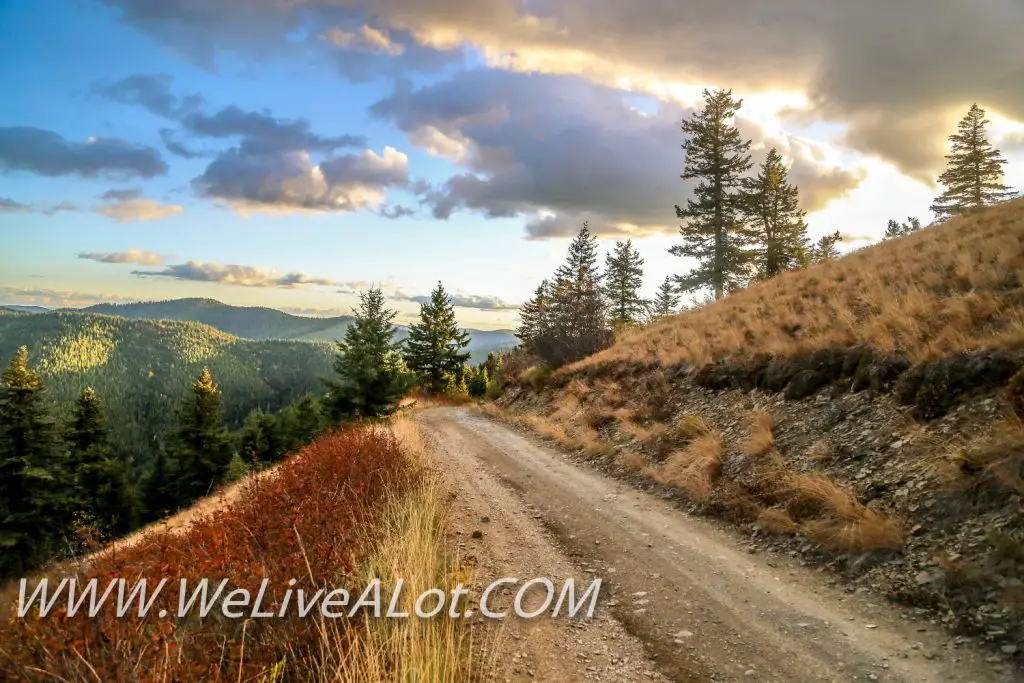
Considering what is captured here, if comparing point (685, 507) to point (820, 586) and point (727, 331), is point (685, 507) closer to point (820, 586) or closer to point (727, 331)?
point (820, 586)

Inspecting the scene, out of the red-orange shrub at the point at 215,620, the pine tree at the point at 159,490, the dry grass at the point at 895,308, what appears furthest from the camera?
the pine tree at the point at 159,490

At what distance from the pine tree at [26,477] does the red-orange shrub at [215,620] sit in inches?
1146

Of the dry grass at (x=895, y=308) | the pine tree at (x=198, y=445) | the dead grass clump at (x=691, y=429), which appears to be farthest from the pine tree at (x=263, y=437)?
the dead grass clump at (x=691, y=429)

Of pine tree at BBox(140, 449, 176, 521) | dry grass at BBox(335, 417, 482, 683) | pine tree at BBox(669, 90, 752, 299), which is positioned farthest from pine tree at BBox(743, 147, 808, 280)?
pine tree at BBox(140, 449, 176, 521)

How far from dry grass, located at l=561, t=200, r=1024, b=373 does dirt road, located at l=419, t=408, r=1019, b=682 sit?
15.5 feet

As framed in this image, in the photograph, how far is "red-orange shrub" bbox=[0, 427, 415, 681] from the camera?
3.08 meters

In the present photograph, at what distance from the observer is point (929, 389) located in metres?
6.97

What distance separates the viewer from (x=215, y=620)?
3826 mm

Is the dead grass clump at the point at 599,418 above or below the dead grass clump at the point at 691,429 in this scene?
below

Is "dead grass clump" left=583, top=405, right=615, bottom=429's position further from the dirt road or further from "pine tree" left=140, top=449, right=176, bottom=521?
"pine tree" left=140, top=449, right=176, bottom=521

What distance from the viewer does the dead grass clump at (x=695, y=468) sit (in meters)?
8.14

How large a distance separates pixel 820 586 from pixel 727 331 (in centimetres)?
1057

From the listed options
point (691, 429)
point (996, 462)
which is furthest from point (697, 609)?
point (691, 429)

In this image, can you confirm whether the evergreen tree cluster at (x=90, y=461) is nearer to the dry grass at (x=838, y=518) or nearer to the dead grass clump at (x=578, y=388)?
the dry grass at (x=838, y=518)
